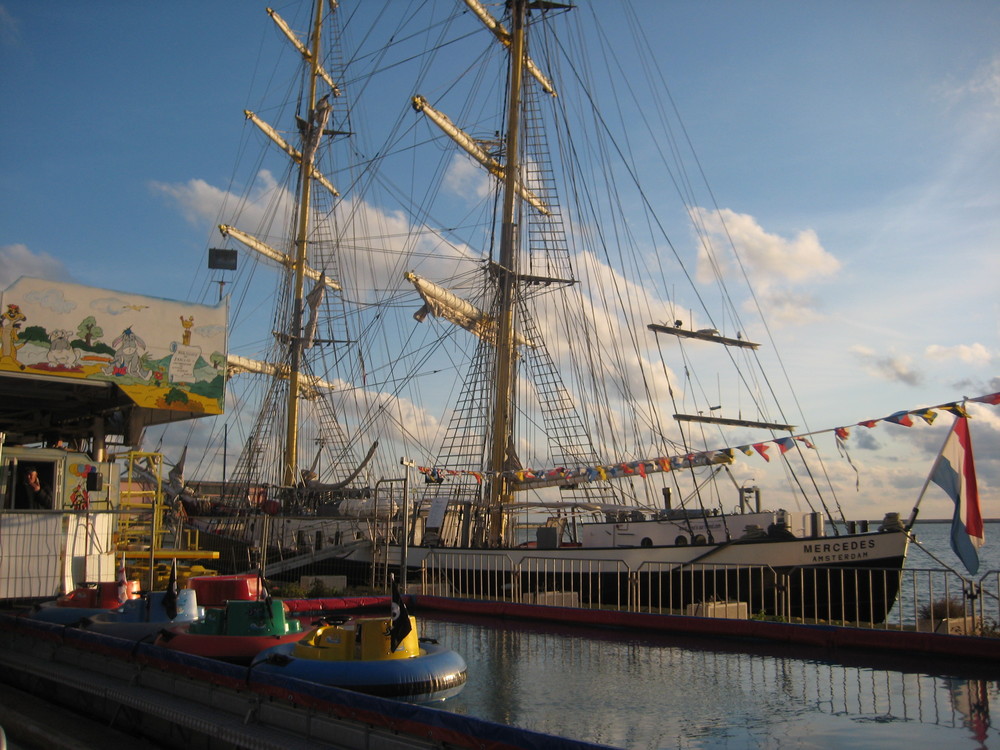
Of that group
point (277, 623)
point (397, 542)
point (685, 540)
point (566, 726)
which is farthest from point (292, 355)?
point (566, 726)

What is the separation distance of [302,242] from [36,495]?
29593 mm

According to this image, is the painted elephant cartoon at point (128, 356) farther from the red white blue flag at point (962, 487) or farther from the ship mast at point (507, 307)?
the red white blue flag at point (962, 487)

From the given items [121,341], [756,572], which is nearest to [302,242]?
[121,341]

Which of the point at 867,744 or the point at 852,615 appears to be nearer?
the point at 867,744

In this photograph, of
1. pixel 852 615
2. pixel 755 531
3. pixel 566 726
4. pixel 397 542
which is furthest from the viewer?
pixel 397 542

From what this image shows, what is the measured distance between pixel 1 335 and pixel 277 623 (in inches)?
479

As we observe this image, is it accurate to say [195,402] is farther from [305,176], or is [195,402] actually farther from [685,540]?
[305,176]

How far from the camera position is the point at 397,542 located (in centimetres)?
2970

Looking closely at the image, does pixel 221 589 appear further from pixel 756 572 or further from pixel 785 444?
pixel 756 572

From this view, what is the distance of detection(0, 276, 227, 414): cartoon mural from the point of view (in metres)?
19.2

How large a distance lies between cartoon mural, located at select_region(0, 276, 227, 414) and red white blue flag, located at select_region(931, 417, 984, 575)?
16421 millimetres

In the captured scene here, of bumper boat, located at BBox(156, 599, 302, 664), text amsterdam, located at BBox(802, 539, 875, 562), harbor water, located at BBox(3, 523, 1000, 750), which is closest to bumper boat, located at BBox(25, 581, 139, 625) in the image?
bumper boat, located at BBox(156, 599, 302, 664)

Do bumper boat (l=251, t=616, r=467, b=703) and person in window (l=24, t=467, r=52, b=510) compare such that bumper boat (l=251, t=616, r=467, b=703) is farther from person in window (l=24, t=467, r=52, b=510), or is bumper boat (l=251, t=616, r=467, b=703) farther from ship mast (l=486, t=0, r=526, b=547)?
ship mast (l=486, t=0, r=526, b=547)

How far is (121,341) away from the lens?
20.4 meters
